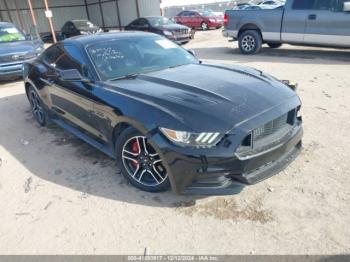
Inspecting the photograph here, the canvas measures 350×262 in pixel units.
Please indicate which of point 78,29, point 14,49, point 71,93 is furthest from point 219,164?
point 78,29

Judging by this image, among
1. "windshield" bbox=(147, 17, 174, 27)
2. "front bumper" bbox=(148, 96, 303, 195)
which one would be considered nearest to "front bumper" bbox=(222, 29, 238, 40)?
"windshield" bbox=(147, 17, 174, 27)

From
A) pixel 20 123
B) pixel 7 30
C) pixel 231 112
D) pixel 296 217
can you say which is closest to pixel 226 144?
pixel 231 112

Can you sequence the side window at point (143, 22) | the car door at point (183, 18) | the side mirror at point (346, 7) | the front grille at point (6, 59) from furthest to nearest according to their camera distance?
the car door at point (183, 18) → the side window at point (143, 22) → the front grille at point (6, 59) → the side mirror at point (346, 7)

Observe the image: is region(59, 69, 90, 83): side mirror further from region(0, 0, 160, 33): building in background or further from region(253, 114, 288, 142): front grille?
region(0, 0, 160, 33): building in background

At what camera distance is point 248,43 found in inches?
434

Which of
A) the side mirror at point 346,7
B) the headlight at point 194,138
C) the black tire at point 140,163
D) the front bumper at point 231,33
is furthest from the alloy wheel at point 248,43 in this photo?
the headlight at point 194,138

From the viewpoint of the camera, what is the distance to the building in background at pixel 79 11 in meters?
25.5

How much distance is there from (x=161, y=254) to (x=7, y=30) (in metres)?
10.5

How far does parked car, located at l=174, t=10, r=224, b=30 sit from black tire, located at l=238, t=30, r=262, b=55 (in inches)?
472

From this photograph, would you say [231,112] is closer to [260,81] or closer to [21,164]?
[260,81]

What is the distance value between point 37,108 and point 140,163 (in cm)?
335

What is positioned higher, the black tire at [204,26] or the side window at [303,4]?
the side window at [303,4]

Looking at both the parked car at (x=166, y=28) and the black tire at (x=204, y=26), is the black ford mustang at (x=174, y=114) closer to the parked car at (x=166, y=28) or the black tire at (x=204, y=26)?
the parked car at (x=166, y=28)

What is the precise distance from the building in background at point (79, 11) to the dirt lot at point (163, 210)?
21.7 metres
